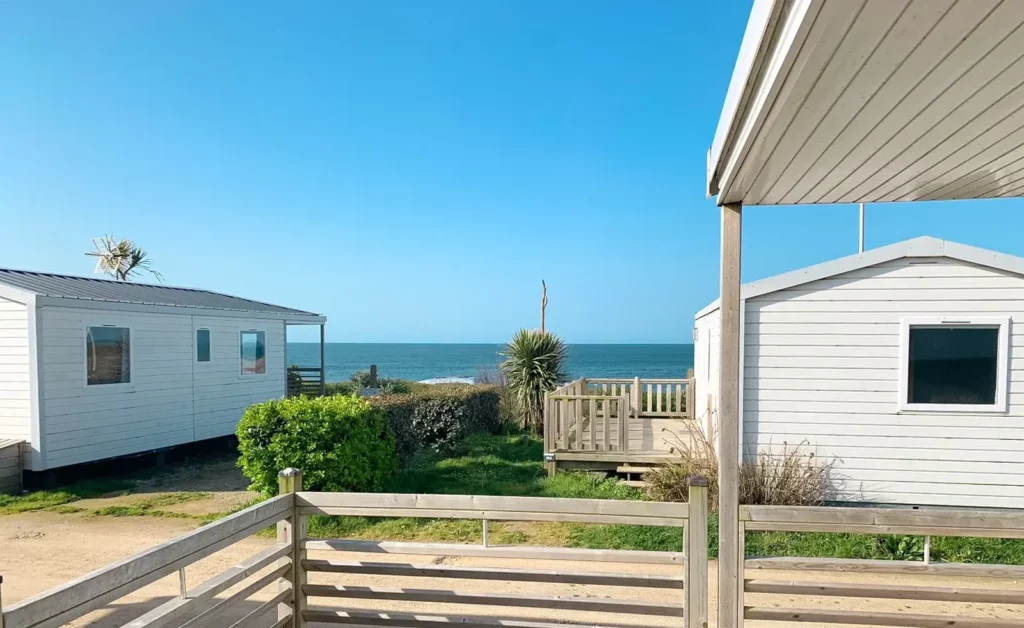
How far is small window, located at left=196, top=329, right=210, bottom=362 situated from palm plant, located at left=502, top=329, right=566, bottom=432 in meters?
5.56

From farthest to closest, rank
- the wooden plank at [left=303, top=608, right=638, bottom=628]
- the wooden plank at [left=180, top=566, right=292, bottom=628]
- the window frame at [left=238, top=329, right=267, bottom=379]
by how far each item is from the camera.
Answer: the window frame at [left=238, top=329, right=267, bottom=379] → the wooden plank at [left=303, top=608, right=638, bottom=628] → the wooden plank at [left=180, top=566, right=292, bottom=628]

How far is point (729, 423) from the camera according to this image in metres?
2.91

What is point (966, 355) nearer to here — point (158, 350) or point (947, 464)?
point (947, 464)

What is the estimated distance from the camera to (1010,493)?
620 cm

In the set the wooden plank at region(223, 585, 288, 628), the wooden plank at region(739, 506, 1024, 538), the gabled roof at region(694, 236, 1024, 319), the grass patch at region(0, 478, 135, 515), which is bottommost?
the grass patch at region(0, 478, 135, 515)

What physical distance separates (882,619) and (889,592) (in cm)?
15

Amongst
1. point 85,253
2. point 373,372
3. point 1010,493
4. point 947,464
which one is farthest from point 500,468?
point 85,253

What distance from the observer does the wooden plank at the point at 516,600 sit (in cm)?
291

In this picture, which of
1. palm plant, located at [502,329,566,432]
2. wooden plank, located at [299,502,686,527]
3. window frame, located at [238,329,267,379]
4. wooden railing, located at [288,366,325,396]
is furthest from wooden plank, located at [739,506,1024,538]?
wooden railing, located at [288,366,325,396]

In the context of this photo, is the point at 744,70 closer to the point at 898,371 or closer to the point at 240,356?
the point at 898,371

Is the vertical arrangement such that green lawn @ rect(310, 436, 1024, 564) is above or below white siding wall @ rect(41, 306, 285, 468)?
below

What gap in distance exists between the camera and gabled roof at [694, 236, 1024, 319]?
600 cm

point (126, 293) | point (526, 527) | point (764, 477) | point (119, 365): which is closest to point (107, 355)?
point (119, 365)

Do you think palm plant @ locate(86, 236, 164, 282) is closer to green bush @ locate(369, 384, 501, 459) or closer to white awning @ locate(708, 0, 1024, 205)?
green bush @ locate(369, 384, 501, 459)
